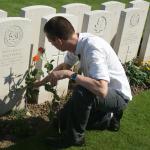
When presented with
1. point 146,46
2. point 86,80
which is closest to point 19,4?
point 146,46

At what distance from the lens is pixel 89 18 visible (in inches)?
214

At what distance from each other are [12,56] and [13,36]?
243 millimetres

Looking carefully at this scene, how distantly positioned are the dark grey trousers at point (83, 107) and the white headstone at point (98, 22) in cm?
132

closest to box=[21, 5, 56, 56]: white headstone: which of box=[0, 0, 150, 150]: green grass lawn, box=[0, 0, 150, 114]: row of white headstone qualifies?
box=[0, 0, 150, 114]: row of white headstone

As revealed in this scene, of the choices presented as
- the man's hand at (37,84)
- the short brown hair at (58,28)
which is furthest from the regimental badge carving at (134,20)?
the short brown hair at (58,28)

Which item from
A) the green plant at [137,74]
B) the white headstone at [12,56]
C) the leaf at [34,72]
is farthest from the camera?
the green plant at [137,74]

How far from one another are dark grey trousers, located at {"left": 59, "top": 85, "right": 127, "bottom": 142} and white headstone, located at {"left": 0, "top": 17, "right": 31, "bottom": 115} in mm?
650

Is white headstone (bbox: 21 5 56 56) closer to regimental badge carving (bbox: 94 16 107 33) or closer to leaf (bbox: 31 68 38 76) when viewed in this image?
leaf (bbox: 31 68 38 76)

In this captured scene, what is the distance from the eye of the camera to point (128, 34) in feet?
21.2

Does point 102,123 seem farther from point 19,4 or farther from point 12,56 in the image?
point 19,4

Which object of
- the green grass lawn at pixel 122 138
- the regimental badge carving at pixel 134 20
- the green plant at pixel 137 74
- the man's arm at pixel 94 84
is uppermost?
the regimental badge carving at pixel 134 20

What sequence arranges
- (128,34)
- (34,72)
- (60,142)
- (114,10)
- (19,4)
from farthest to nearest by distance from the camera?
(19,4), (128,34), (114,10), (34,72), (60,142)

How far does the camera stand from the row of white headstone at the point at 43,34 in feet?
15.0

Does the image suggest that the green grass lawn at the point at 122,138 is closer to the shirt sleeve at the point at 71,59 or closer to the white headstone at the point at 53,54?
the white headstone at the point at 53,54
